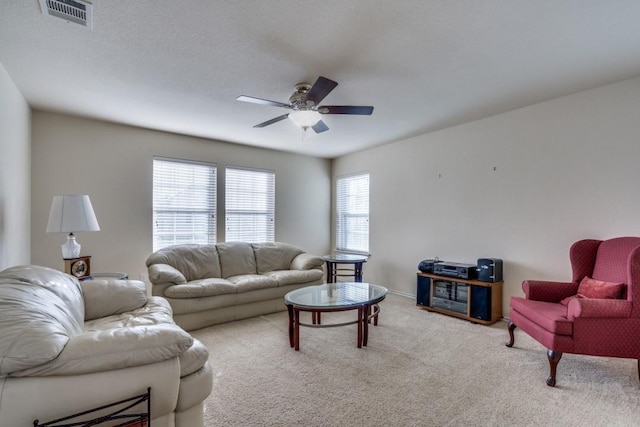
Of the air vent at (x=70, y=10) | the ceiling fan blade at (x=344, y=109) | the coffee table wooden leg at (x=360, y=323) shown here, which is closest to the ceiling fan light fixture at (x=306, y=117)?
the ceiling fan blade at (x=344, y=109)

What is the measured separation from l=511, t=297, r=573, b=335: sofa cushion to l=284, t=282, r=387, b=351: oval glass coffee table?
1254 millimetres

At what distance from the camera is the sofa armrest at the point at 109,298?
7.84ft

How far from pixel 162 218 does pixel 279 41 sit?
10.9ft

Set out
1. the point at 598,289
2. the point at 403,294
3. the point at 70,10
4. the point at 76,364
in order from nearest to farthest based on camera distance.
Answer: the point at 76,364
the point at 70,10
the point at 598,289
the point at 403,294

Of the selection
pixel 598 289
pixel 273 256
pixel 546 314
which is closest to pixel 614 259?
pixel 598 289

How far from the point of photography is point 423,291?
4168mm

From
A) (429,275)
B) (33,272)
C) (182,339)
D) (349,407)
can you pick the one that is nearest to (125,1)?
(33,272)

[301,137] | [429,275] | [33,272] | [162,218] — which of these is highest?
[301,137]

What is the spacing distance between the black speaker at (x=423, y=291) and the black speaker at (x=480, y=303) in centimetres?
57

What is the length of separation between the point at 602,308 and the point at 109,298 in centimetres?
381

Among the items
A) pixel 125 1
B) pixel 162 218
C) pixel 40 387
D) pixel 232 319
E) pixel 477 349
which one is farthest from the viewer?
pixel 162 218

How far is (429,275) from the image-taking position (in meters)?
4.10

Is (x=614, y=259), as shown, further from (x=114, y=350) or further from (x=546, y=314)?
(x=114, y=350)

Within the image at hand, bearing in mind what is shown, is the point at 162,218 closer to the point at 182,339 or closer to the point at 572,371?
the point at 182,339
